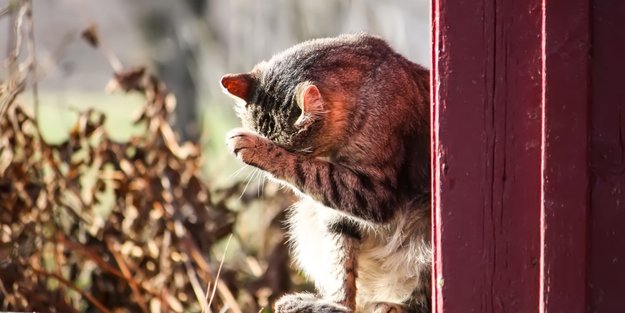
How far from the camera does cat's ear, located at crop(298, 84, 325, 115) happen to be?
10.9ft

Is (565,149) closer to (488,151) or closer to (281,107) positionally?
(488,151)

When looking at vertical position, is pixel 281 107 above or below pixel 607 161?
above

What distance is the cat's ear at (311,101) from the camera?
10.9 feet

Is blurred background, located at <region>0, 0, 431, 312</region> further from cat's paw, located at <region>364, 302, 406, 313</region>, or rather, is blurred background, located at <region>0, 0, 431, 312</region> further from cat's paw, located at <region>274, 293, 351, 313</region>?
cat's paw, located at <region>364, 302, 406, 313</region>

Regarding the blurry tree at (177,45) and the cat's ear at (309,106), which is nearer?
the cat's ear at (309,106)

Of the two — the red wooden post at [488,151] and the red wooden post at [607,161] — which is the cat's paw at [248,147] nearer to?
→ the red wooden post at [488,151]

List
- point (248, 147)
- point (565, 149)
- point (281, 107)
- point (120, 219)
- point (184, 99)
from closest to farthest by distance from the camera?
point (565, 149) → point (248, 147) → point (281, 107) → point (120, 219) → point (184, 99)

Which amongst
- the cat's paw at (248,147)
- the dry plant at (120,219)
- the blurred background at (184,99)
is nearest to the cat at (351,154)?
the cat's paw at (248,147)

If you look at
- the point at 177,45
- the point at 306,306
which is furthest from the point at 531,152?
the point at 177,45

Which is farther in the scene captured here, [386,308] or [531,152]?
[386,308]

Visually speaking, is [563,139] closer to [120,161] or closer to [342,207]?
[342,207]

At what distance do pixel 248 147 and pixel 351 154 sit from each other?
394 millimetres

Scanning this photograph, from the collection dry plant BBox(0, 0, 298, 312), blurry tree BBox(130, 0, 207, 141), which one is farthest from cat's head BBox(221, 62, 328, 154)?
blurry tree BBox(130, 0, 207, 141)

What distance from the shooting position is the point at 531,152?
2461 millimetres
